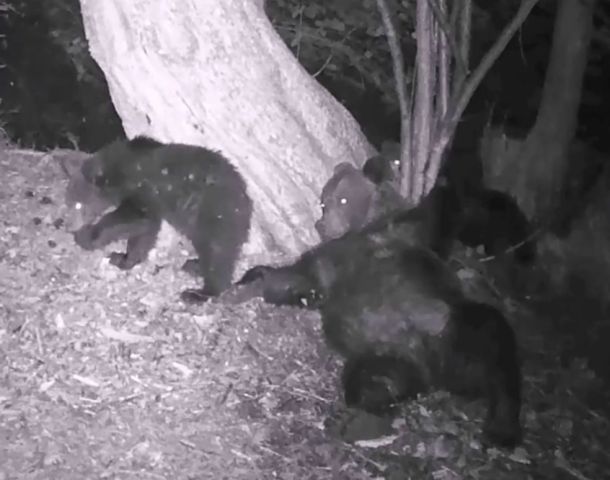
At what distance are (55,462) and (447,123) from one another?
8.73ft

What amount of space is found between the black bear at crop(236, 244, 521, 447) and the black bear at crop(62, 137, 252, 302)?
217 mm

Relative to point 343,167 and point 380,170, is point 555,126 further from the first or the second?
point 343,167

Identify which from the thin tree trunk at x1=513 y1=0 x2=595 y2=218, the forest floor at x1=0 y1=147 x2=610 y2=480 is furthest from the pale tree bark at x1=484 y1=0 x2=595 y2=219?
the forest floor at x1=0 y1=147 x2=610 y2=480

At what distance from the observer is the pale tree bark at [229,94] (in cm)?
390

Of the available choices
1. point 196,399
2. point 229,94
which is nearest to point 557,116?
point 229,94

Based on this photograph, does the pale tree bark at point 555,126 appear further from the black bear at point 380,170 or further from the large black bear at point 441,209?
the black bear at point 380,170

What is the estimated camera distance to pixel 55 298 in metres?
3.78

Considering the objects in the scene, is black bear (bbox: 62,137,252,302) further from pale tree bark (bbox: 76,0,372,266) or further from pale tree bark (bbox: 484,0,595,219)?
pale tree bark (bbox: 484,0,595,219)

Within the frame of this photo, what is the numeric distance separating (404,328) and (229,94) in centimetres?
141

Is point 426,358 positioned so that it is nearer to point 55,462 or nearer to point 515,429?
point 515,429

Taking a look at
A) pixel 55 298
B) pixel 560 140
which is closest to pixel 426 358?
pixel 55 298

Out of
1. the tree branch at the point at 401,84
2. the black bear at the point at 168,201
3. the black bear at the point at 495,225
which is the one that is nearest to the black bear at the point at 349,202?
the tree branch at the point at 401,84

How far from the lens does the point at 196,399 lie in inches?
132

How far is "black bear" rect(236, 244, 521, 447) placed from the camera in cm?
341
